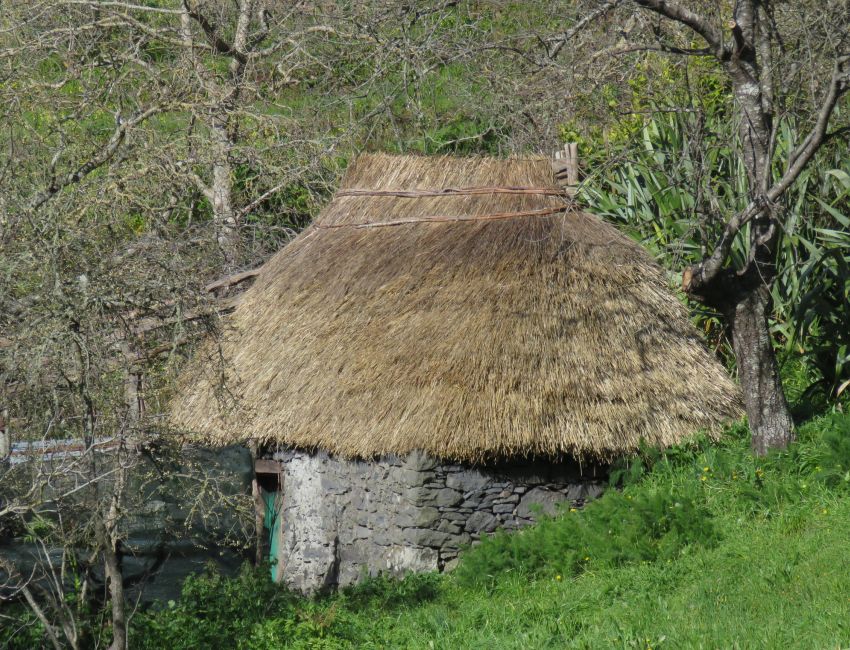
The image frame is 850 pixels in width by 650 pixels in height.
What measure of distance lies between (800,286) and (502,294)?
265 cm

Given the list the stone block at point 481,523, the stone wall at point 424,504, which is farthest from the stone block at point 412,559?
the stone block at point 481,523

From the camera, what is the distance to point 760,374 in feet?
24.5

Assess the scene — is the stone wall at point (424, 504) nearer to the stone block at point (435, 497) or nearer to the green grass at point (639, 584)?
the stone block at point (435, 497)

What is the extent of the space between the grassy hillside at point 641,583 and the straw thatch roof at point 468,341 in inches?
23.8

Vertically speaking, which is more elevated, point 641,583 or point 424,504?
point 641,583

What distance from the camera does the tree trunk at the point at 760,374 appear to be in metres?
7.40

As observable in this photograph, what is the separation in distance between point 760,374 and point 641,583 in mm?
2058

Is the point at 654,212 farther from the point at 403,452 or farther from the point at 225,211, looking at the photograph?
the point at 225,211

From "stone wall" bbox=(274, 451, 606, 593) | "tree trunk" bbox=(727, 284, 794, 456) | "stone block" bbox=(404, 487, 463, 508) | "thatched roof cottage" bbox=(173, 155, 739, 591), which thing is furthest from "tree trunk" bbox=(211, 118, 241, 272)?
"tree trunk" bbox=(727, 284, 794, 456)

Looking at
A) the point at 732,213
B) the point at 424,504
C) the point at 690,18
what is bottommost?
the point at 424,504

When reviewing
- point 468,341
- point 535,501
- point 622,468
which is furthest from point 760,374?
point 468,341

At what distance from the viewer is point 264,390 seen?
352 inches

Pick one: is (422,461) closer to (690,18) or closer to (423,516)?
(423,516)

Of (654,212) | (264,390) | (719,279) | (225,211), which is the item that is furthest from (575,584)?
(225,211)
